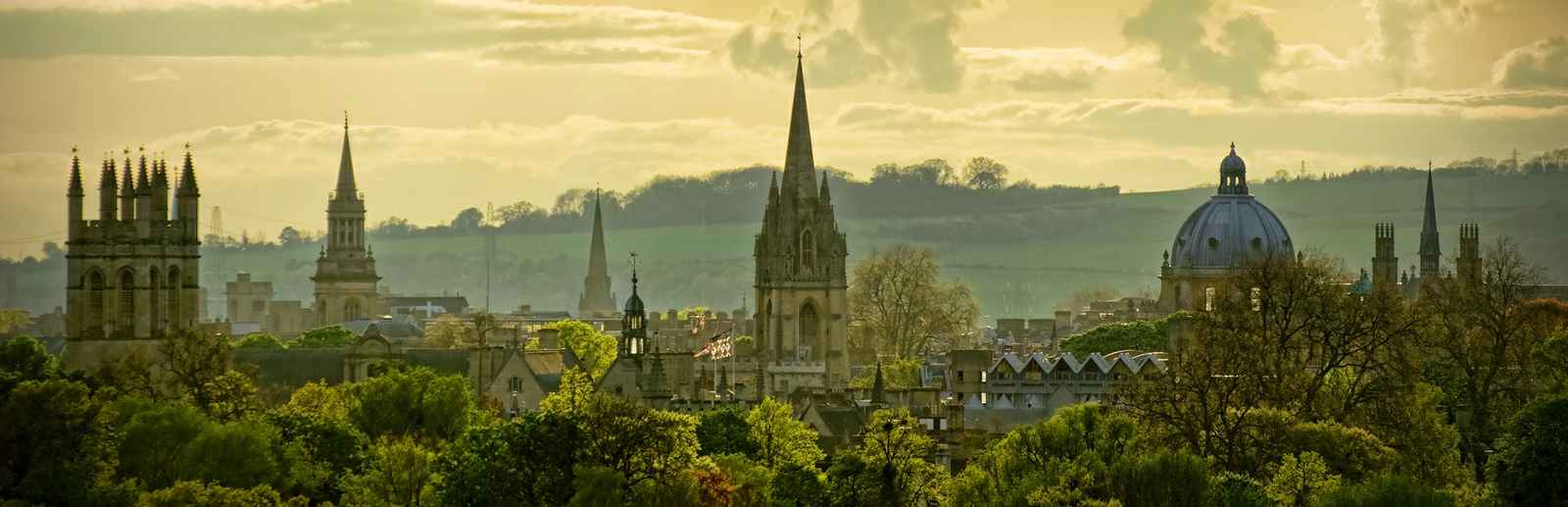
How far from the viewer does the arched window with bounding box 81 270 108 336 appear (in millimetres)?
139875

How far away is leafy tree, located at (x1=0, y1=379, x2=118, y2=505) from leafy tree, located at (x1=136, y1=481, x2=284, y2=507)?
141 cm

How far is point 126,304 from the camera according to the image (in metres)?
141

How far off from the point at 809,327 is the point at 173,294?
35088mm

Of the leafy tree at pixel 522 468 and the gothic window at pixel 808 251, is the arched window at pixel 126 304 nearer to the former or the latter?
the gothic window at pixel 808 251

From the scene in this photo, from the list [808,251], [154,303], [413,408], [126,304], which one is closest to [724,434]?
[413,408]

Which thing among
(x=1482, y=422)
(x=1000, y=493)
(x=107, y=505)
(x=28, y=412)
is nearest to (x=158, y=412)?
(x=28, y=412)

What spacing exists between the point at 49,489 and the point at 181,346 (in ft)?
131

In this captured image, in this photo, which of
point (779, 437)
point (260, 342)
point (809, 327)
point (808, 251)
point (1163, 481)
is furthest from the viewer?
point (260, 342)

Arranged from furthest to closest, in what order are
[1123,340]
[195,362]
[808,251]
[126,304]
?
1. [1123,340]
2. [808,251]
3. [126,304]
4. [195,362]

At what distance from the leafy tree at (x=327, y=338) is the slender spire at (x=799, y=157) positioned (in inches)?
916

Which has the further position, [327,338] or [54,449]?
[327,338]

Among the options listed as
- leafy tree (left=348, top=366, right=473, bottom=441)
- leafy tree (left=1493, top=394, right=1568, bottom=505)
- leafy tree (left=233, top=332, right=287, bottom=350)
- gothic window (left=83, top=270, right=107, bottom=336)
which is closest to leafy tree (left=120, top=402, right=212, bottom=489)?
leafy tree (left=348, top=366, right=473, bottom=441)

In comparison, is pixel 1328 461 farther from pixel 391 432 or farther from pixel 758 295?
pixel 758 295

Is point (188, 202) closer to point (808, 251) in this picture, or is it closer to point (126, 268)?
point (126, 268)
